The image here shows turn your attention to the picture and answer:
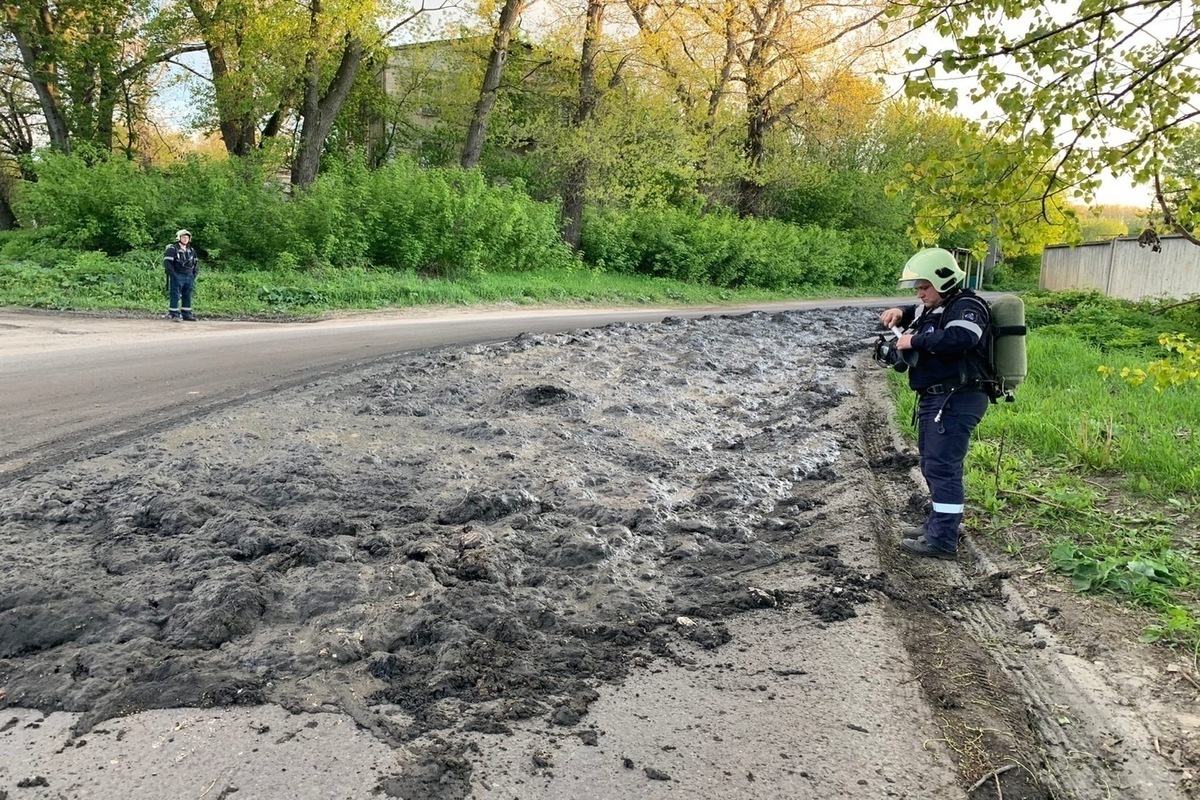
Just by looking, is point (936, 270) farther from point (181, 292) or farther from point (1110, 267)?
point (1110, 267)

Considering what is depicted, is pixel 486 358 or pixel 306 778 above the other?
pixel 486 358

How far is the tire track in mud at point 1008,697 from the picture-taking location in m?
2.79

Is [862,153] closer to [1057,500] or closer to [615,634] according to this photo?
[1057,500]

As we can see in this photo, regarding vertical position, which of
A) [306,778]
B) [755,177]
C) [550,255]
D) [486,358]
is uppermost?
[755,177]

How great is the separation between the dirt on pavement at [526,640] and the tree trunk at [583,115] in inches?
856

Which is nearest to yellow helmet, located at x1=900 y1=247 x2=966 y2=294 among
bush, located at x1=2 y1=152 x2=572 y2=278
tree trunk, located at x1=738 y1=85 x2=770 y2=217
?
bush, located at x1=2 y1=152 x2=572 y2=278

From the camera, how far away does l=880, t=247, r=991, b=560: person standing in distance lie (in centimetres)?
469

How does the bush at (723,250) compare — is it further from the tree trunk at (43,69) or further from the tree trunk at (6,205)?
the tree trunk at (6,205)

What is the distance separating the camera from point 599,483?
5.82 metres

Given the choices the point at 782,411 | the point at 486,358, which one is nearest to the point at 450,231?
the point at 486,358

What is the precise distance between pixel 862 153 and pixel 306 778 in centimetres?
4287

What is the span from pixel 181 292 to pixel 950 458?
13.9 meters

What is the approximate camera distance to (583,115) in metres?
26.8

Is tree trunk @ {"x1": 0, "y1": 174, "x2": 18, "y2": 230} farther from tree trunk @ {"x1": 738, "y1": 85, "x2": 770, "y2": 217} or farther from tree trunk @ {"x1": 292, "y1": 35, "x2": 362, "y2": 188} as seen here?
tree trunk @ {"x1": 738, "y1": 85, "x2": 770, "y2": 217}
